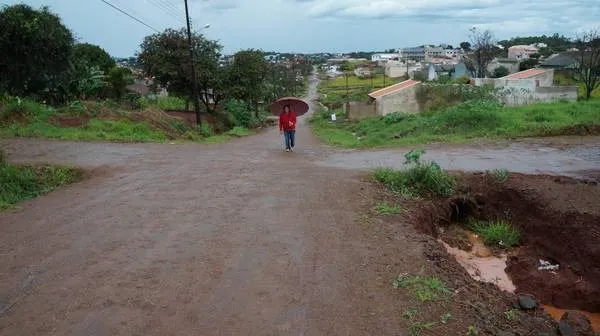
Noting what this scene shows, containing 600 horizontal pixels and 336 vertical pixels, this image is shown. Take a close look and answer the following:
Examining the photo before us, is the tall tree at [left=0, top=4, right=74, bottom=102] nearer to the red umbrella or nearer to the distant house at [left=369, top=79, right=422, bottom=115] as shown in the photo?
the red umbrella

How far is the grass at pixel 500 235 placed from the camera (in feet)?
26.5

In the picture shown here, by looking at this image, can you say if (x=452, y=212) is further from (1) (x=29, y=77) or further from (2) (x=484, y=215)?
(1) (x=29, y=77)

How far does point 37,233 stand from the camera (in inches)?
257

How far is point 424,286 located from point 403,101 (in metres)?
30.7

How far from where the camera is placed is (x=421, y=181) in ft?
29.0

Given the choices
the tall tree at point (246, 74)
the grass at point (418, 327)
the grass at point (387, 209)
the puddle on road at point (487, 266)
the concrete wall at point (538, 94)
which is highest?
the tall tree at point (246, 74)

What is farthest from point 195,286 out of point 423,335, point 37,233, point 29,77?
Answer: point 29,77

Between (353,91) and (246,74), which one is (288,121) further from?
(353,91)

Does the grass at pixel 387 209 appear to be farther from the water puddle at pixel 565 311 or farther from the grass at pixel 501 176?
the grass at pixel 501 176

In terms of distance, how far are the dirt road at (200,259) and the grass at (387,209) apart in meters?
0.32

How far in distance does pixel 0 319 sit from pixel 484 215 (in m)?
7.35

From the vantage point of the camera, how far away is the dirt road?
168 inches

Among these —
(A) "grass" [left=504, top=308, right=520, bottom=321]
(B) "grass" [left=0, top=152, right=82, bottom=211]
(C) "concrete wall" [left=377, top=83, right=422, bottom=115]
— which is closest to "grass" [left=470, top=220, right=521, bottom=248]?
(A) "grass" [left=504, top=308, right=520, bottom=321]

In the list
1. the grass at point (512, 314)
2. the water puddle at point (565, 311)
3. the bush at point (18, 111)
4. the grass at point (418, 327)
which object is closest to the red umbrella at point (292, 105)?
the water puddle at point (565, 311)
